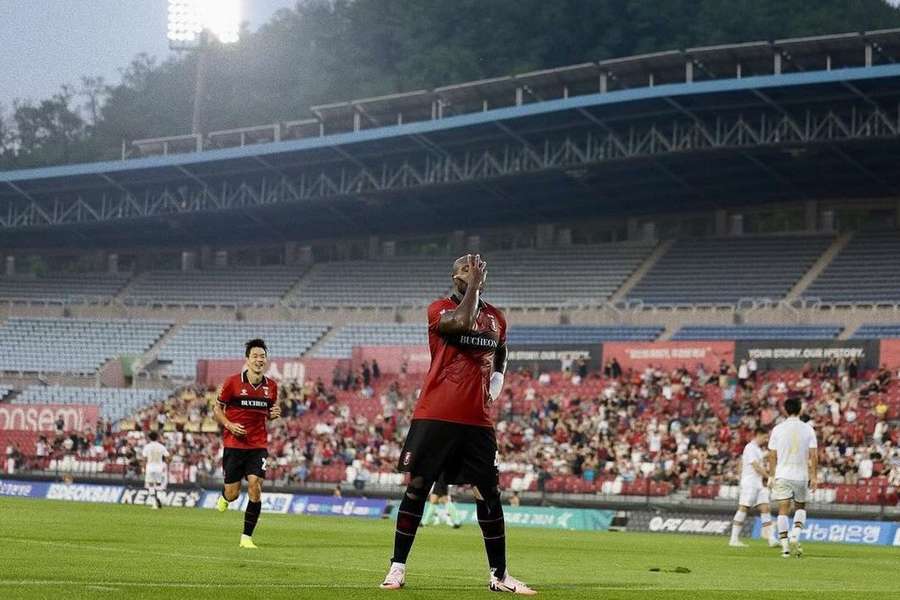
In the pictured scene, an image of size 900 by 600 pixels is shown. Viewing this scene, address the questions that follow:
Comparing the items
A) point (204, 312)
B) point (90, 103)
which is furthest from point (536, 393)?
point (90, 103)

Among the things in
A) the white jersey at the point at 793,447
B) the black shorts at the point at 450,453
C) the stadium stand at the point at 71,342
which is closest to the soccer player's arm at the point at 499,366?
the black shorts at the point at 450,453

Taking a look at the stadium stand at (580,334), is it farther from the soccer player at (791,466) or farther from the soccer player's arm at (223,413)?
the soccer player's arm at (223,413)

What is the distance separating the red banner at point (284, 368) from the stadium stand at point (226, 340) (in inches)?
147

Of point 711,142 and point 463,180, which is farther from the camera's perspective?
point 463,180

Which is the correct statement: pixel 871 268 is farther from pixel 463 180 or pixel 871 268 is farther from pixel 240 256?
pixel 240 256

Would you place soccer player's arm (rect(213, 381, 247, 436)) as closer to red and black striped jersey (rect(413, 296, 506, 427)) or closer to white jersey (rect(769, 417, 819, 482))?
red and black striped jersey (rect(413, 296, 506, 427))

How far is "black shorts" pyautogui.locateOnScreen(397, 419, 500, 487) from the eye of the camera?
40.2 ft

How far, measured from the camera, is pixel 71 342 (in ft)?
248

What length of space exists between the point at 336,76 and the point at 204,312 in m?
44.7

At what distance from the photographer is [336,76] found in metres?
118

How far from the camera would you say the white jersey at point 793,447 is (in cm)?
2289

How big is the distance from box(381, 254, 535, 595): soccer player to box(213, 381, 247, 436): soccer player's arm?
7.83m

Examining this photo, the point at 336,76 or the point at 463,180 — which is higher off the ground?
the point at 336,76

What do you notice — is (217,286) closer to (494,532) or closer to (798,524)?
(798,524)
